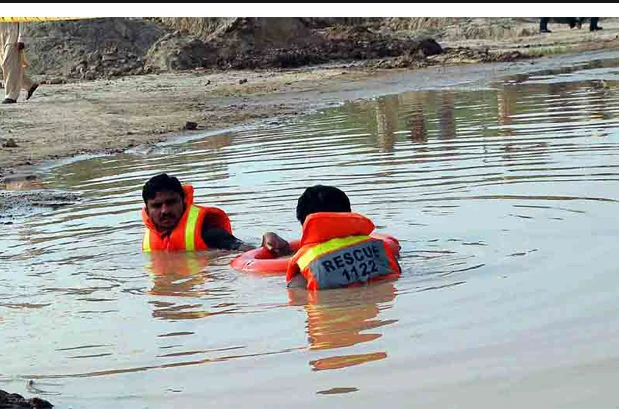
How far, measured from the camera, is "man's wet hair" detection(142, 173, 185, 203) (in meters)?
8.53

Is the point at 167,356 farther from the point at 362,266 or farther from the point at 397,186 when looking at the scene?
the point at 397,186

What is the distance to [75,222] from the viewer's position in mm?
9922

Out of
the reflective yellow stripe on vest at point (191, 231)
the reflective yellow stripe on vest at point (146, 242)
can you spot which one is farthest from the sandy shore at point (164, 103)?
the reflective yellow stripe on vest at point (191, 231)

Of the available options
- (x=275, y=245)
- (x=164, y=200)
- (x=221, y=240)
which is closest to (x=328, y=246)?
(x=275, y=245)

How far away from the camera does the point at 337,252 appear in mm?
6969

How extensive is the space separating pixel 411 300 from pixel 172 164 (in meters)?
6.65

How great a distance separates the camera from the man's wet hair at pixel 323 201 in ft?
23.5

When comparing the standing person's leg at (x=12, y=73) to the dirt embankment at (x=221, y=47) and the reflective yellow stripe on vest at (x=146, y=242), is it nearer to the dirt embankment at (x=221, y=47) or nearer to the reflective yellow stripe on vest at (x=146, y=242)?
the dirt embankment at (x=221, y=47)

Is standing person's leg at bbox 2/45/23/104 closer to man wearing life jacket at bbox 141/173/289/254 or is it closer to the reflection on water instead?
man wearing life jacket at bbox 141/173/289/254

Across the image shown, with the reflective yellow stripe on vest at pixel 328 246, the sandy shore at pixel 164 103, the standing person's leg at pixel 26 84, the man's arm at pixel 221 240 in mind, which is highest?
the standing person's leg at pixel 26 84

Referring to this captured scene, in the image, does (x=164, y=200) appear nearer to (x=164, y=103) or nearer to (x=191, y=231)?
(x=191, y=231)

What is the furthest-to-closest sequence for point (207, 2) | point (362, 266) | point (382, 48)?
point (382, 48), point (362, 266), point (207, 2)

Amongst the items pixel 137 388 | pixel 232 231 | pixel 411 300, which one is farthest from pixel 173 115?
pixel 137 388

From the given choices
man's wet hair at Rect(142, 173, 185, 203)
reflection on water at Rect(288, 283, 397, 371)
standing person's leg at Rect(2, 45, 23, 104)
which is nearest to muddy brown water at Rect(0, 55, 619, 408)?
reflection on water at Rect(288, 283, 397, 371)
